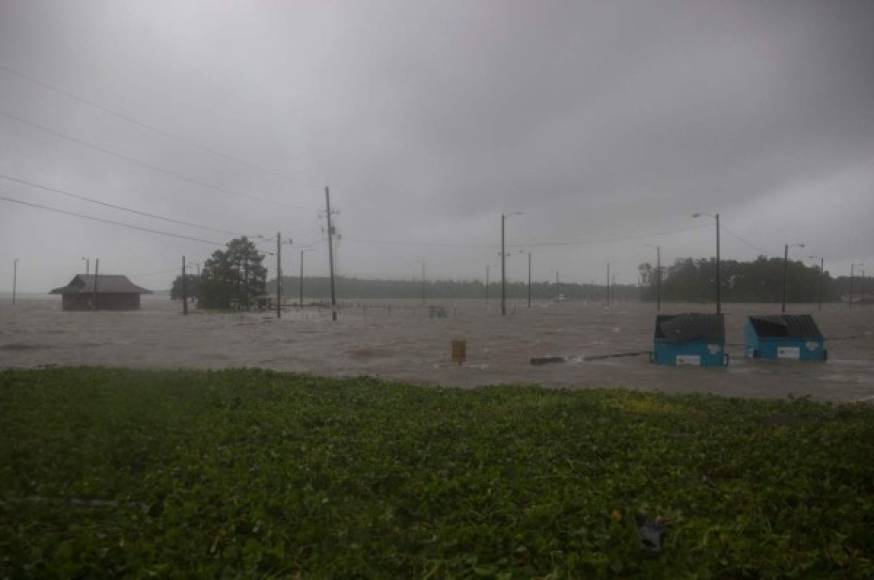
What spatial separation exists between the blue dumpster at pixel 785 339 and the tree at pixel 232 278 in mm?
60493

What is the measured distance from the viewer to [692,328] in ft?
61.0

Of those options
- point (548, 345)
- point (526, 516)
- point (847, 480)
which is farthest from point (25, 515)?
point (548, 345)

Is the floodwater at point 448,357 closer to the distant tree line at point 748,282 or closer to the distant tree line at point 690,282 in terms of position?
the distant tree line at point 690,282

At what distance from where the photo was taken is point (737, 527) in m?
4.87

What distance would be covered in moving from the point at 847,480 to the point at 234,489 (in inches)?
245

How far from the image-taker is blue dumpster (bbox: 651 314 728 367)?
714 inches

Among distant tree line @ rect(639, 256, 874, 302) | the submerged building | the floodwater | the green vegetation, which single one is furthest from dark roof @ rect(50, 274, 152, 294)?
distant tree line @ rect(639, 256, 874, 302)

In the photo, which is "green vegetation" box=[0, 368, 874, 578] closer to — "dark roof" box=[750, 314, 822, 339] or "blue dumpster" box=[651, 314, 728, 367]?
"blue dumpster" box=[651, 314, 728, 367]

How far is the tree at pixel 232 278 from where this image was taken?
69500mm

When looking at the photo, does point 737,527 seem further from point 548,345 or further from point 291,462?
point 548,345

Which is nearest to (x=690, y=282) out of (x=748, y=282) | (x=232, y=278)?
(x=748, y=282)

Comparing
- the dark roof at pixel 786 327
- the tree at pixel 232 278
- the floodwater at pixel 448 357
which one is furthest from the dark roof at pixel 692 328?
the tree at pixel 232 278

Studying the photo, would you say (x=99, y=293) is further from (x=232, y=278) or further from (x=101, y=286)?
(x=232, y=278)

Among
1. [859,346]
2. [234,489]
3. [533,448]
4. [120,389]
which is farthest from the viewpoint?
[859,346]
